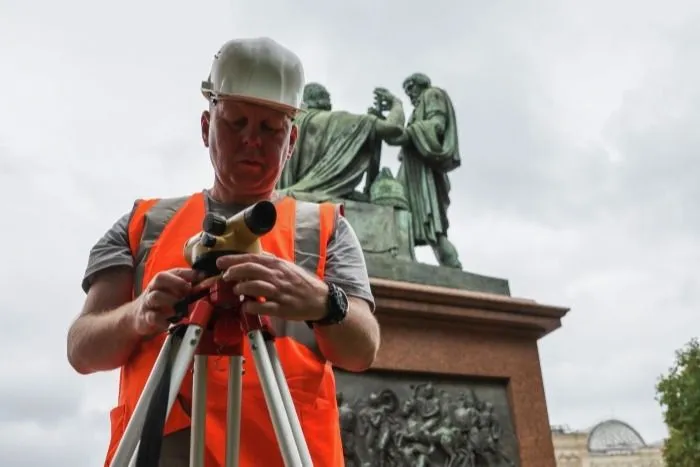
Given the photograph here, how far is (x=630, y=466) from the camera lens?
39688 millimetres

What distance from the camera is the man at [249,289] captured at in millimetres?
1304

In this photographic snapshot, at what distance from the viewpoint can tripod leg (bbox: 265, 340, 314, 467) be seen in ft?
3.67

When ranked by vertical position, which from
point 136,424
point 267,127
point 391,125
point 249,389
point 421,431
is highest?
point 391,125

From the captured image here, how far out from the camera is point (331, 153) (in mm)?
4805

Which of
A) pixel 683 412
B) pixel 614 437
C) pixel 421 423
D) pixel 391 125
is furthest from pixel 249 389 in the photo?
pixel 614 437

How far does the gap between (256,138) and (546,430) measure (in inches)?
108

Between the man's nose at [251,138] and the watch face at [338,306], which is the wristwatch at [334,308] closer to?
the watch face at [338,306]

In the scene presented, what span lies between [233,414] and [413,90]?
4659mm

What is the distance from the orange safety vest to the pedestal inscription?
180 cm

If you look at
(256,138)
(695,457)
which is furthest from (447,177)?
(695,457)

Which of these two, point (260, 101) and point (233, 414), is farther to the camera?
point (260, 101)

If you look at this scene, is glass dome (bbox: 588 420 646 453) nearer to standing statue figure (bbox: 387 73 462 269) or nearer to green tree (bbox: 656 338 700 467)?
green tree (bbox: 656 338 700 467)

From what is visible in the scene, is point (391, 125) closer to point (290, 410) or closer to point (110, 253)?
point (110, 253)

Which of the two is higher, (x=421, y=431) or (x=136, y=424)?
(x=421, y=431)
